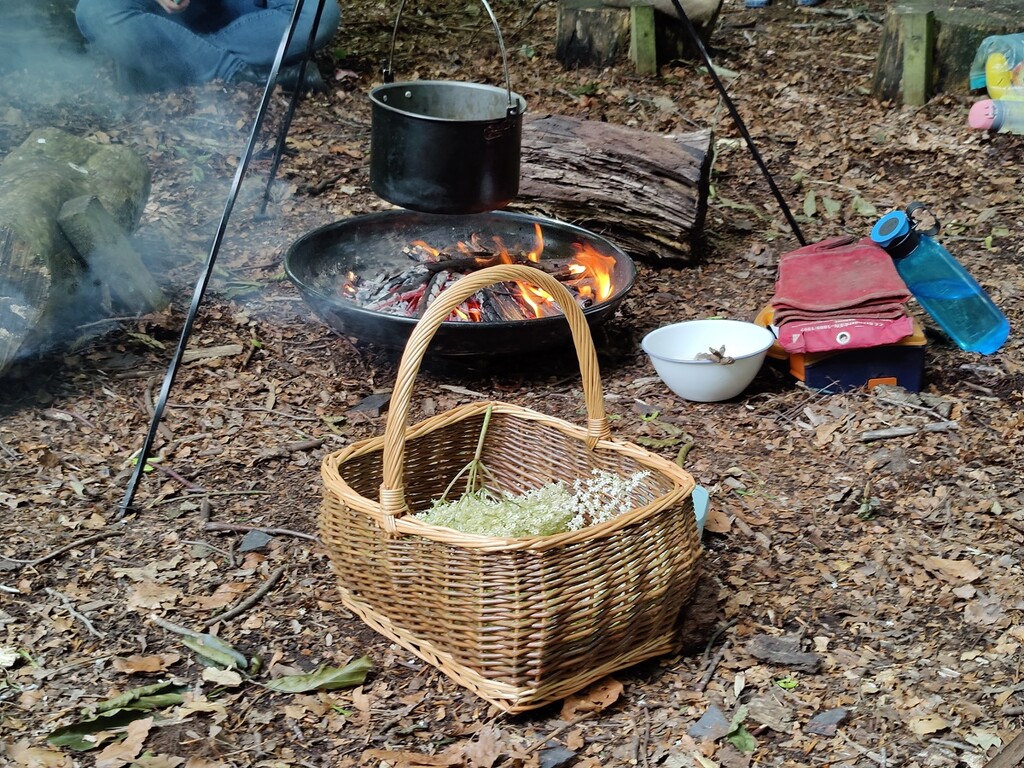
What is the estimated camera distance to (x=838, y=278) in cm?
383

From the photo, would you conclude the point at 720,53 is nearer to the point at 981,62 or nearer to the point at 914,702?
the point at 981,62

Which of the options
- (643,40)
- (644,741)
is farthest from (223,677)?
(643,40)

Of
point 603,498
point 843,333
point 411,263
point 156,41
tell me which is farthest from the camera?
point 156,41

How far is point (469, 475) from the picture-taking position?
3053mm

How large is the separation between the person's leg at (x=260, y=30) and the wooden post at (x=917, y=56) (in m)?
3.53

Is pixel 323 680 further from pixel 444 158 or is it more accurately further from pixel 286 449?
pixel 444 158

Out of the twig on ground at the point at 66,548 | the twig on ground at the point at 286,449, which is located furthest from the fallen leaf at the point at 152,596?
the twig on ground at the point at 286,449

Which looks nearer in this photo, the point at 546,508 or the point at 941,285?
the point at 546,508

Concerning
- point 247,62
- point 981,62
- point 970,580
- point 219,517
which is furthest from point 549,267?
point 981,62

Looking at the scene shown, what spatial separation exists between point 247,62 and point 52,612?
14.8 feet

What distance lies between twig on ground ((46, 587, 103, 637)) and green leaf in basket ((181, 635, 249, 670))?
234mm

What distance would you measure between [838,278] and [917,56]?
3196mm

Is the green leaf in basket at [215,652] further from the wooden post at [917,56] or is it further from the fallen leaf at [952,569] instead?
the wooden post at [917,56]

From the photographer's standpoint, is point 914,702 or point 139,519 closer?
point 914,702
